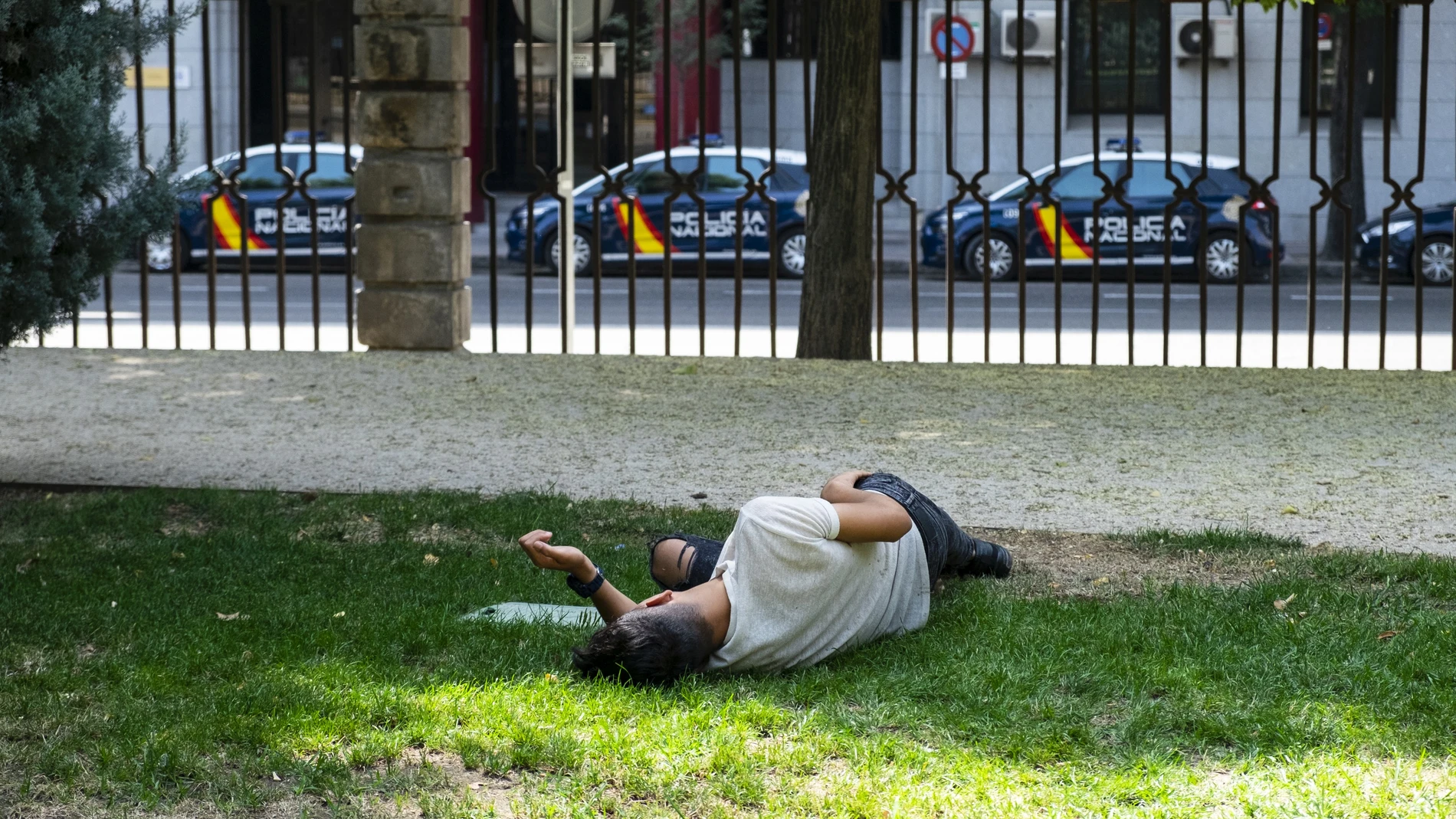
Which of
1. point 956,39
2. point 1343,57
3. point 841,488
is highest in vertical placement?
point 956,39

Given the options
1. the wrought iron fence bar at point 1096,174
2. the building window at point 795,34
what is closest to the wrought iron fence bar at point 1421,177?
the wrought iron fence bar at point 1096,174

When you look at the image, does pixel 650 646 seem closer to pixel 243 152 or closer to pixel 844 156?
pixel 844 156

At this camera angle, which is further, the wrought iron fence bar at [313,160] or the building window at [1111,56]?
the building window at [1111,56]

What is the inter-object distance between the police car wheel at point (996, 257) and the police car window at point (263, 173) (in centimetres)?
792

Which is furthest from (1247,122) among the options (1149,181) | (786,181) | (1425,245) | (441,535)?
(441,535)

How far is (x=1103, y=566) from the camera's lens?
224 inches

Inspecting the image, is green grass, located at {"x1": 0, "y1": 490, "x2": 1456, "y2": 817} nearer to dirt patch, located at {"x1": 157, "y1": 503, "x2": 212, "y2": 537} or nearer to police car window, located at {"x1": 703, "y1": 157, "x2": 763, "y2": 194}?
dirt patch, located at {"x1": 157, "y1": 503, "x2": 212, "y2": 537}

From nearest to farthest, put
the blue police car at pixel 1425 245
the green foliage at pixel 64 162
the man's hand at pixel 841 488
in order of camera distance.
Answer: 1. the man's hand at pixel 841 488
2. the green foliage at pixel 64 162
3. the blue police car at pixel 1425 245

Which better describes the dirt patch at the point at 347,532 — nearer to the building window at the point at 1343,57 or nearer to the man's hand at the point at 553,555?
the man's hand at the point at 553,555

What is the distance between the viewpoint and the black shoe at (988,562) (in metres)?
5.45

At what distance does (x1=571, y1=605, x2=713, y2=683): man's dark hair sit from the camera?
4.24m

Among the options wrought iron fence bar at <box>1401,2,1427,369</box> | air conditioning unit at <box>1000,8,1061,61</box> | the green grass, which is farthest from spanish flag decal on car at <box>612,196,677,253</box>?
the green grass

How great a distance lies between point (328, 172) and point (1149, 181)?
9685 millimetres

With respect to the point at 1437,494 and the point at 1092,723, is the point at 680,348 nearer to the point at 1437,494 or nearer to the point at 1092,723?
the point at 1437,494
